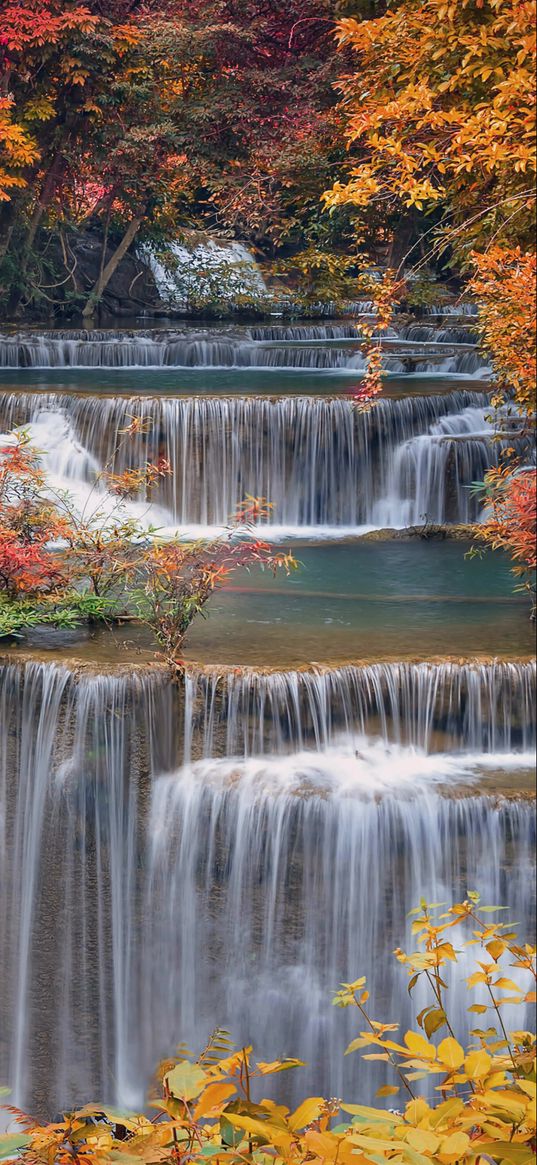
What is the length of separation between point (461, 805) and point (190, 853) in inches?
69.4

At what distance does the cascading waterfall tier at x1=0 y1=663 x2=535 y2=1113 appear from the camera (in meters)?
7.12

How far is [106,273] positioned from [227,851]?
17.8 meters

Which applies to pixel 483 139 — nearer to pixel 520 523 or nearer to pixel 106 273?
pixel 520 523

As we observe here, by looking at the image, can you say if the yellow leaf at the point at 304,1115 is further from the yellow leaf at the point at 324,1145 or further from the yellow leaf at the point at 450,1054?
the yellow leaf at the point at 450,1054

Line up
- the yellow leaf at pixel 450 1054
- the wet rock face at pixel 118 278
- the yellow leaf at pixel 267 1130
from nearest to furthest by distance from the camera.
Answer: the yellow leaf at pixel 267 1130, the yellow leaf at pixel 450 1054, the wet rock face at pixel 118 278

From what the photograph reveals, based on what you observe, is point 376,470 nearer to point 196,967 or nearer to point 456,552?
point 456,552

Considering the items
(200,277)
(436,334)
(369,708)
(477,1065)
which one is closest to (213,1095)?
(477,1065)

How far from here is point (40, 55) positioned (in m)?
16.7

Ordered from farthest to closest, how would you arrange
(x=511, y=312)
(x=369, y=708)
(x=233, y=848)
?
(x=511, y=312) < (x=369, y=708) < (x=233, y=848)

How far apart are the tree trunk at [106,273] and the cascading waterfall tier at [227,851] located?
641 inches

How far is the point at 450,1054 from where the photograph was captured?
2.06 m

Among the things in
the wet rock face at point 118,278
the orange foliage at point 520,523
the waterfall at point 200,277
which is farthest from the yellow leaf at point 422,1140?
the wet rock face at point 118,278

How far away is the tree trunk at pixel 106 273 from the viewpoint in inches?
869

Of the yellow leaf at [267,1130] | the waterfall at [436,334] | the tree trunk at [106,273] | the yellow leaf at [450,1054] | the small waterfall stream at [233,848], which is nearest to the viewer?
the yellow leaf at [267,1130]
